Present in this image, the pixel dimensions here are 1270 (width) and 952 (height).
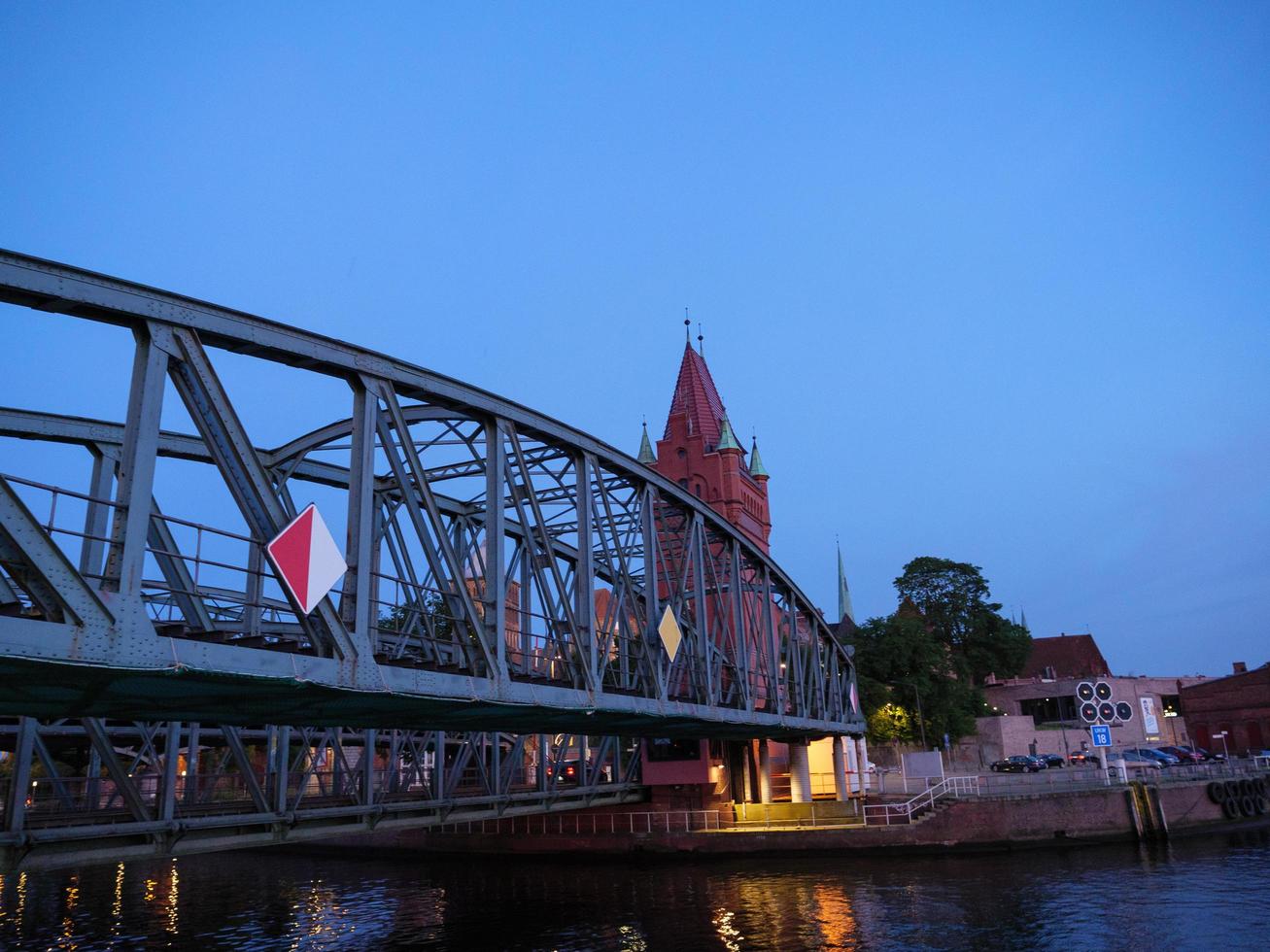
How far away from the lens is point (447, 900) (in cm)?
3750

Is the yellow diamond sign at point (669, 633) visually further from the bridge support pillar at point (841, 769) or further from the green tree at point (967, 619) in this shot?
the green tree at point (967, 619)

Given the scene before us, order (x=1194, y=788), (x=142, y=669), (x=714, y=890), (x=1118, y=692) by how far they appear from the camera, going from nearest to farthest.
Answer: (x=142, y=669) < (x=714, y=890) < (x=1194, y=788) < (x=1118, y=692)

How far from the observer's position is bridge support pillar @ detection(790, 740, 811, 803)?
183ft

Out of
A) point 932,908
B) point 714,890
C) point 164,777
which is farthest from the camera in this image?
point 714,890

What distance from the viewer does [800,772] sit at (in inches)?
2199

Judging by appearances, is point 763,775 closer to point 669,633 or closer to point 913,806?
point 913,806

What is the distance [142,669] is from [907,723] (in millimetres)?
75487

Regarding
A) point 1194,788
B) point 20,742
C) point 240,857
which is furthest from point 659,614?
point 240,857

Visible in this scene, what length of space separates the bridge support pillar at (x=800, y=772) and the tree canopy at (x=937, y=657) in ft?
80.6

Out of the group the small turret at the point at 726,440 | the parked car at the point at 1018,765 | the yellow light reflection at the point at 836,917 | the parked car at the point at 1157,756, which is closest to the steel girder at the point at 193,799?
the yellow light reflection at the point at 836,917

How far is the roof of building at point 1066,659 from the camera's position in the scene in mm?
140500

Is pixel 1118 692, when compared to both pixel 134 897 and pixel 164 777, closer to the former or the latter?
pixel 134 897

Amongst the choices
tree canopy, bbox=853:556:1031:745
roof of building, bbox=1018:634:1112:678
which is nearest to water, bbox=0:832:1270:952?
tree canopy, bbox=853:556:1031:745

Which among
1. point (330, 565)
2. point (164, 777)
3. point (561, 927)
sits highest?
point (330, 565)
